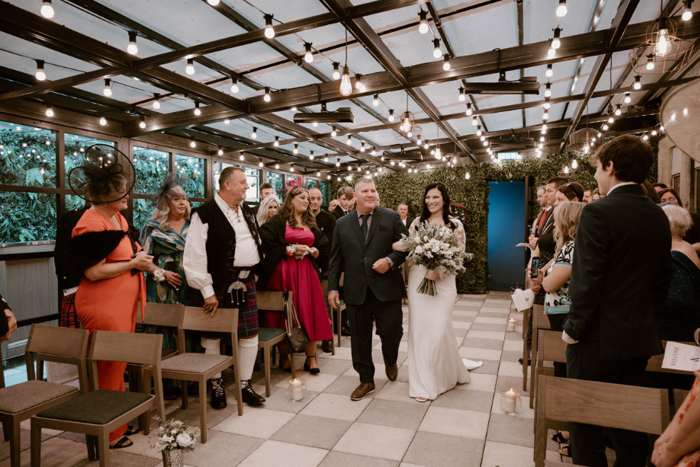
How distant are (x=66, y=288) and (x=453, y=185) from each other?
25.5ft

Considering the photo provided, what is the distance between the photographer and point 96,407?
2242 mm

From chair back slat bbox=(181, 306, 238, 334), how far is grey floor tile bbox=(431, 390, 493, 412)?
175 centimetres

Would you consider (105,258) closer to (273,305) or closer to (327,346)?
(273,305)

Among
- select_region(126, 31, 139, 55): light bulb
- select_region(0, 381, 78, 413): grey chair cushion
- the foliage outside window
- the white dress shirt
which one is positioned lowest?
select_region(0, 381, 78, 413): grey chair cushion

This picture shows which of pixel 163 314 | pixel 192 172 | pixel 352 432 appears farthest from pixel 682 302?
pixel 192 172

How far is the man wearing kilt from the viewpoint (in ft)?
10.6

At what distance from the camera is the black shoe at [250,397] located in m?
3.40

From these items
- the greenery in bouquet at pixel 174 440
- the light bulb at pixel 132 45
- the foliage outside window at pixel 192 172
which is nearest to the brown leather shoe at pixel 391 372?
the greenery in bouquet at pixel 174 440

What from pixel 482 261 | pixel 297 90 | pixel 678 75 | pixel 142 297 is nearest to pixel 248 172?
pixel 297 90

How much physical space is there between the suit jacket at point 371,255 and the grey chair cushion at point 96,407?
1734 mm

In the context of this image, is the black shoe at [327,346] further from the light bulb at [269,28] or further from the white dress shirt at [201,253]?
the light bulb at [269,28]

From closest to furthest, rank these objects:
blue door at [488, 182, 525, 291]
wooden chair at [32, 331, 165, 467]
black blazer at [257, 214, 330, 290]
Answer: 1. wooden chair at [32, 331, 165, 467]
2. black blazer at [257, 214, 330, 290]
3. blue door at [488, 182, 525, 291]

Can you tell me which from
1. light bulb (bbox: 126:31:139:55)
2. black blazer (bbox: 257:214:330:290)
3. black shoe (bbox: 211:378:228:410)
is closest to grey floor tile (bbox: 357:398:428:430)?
black shoe (bbox: 211:378:228:410)

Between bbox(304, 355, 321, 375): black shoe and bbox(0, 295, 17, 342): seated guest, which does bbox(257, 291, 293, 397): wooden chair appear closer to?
bbox(304, 355, 321, 375): black shoe
